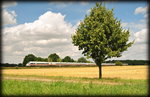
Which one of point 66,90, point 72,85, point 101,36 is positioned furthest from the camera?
point 101,36

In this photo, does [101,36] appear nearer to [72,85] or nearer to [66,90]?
[72,85]

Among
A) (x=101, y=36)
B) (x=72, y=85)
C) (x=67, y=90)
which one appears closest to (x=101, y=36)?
(x=101, y=36)

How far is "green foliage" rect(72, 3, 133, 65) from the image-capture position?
27547mm

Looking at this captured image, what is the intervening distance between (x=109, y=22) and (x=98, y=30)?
2.08 m

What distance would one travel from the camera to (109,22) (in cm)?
2856

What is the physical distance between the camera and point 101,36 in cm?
2777

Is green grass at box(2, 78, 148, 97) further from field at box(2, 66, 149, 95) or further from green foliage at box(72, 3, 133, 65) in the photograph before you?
green foliage at box(72, 3, 133, 65)

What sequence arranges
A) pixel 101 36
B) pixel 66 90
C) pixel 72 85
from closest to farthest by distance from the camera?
pixel 66 90
pixel 72 85
pixel 101 36

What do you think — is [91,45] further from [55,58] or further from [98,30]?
[55,58]

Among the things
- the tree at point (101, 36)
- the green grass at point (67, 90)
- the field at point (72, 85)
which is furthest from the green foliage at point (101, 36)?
the green grass at point (67, 90)

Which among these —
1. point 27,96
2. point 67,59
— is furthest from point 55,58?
point 27,96

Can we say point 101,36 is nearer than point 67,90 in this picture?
No

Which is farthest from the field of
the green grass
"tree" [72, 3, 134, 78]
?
"tree" [72, 3, 134, 78]

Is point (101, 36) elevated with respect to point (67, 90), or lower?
elevated
